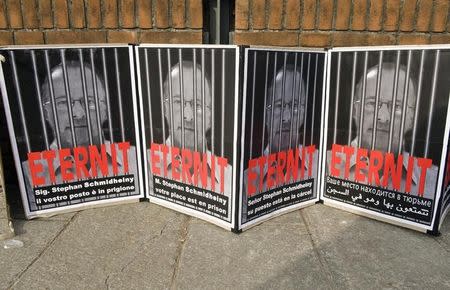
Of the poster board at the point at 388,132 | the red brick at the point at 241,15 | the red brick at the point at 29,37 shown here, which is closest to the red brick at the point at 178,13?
the red brick at the point at 241,15

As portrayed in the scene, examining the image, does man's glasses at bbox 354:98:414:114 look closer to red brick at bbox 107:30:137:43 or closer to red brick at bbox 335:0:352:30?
red brick at bbox 335:0:352:30

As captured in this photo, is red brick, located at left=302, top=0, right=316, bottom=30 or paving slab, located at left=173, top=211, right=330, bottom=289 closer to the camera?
paving slab, located at left=173, top=211, right=330, bottom=289

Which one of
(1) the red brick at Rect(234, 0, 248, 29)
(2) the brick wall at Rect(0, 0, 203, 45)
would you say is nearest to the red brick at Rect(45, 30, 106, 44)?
(2) the brick wall at Rect(0, 0, 203, 45)

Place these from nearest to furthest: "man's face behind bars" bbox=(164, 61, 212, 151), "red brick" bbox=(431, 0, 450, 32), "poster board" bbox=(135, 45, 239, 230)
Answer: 1. "poster board" bbox=(135, 45, 239, 230)
2. "man's face behind bars" bbox=(164, 61, 212, 151)
3. "red brick" bbox=(431, 0, 450, 32)

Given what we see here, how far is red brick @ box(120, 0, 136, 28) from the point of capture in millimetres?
3125

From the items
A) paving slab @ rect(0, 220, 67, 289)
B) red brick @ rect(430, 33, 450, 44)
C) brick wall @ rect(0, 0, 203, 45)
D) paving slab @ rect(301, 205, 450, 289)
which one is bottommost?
paving slab @ rect(301, 205, 450, 289)

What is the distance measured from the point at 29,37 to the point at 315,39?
254 centimetres

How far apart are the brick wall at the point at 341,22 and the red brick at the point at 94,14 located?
1.21 m

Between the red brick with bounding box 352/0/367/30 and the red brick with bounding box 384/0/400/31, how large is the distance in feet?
0.60

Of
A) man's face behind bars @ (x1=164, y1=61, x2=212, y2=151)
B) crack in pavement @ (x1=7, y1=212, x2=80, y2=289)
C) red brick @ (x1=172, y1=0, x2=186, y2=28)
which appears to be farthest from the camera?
red brick @ (x1=172, y1=0, x2=186, y2=28)

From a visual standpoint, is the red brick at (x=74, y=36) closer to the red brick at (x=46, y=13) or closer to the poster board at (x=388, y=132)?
the red brick at (x=46, y=13)

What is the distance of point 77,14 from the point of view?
3.13 m

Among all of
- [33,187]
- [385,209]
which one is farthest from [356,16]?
[33,187]

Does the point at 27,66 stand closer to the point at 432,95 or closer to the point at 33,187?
the point at 33,187
